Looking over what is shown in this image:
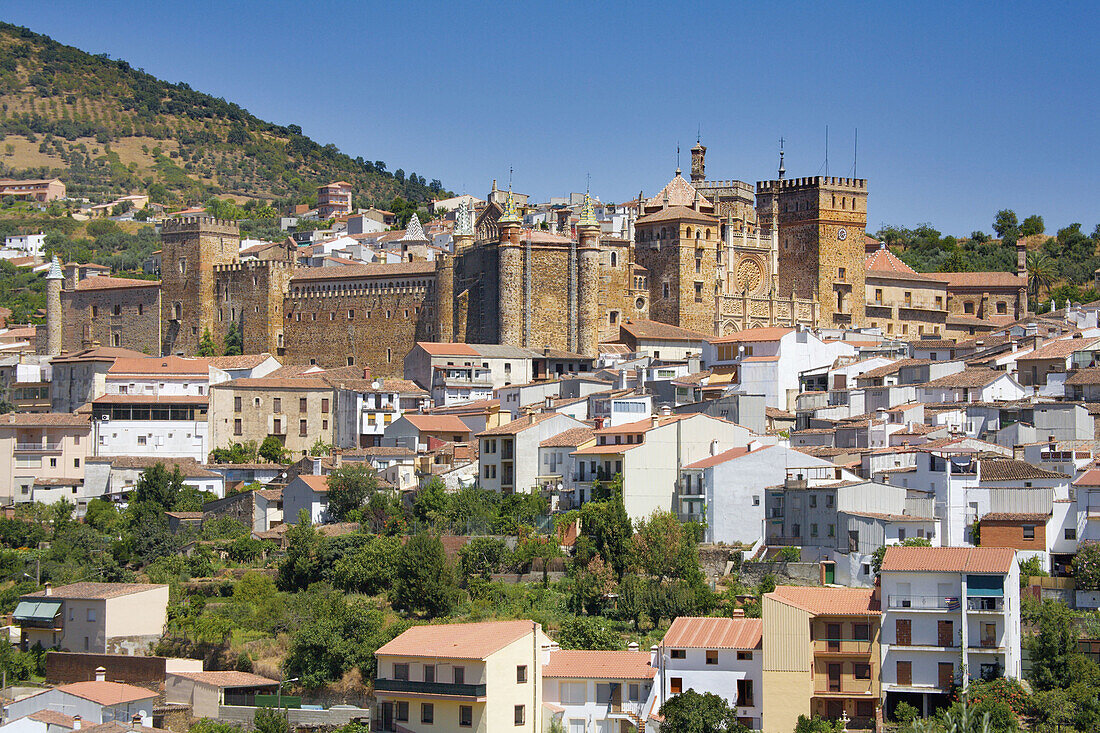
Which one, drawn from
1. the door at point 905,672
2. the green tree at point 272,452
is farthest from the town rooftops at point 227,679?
the green tree at point 272,452

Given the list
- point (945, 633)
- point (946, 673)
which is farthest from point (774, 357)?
point (946, 673)

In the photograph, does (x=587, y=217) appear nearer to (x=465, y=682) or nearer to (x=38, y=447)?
(x=38, y=447)

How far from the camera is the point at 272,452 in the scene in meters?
59.8

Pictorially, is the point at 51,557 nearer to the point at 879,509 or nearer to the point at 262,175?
the point at 879,509

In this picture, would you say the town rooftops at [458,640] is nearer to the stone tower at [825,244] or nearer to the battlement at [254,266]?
the stone tower at [825,244]

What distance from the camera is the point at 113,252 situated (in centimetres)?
11681

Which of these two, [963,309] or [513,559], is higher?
[963,309]

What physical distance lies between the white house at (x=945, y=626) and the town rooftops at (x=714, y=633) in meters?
2.77

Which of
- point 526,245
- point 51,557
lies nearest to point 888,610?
point 51,557

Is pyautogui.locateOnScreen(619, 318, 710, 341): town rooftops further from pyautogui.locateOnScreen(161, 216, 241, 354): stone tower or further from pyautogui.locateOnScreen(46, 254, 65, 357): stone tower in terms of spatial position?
pyautogui.locateOnScreen(46, 254, 65, 357): stone tower

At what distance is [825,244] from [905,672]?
1768 inches

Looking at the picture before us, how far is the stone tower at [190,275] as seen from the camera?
77938 mm

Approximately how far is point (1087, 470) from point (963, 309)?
141ft

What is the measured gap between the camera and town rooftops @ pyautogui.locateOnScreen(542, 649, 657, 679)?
34.0 metres
